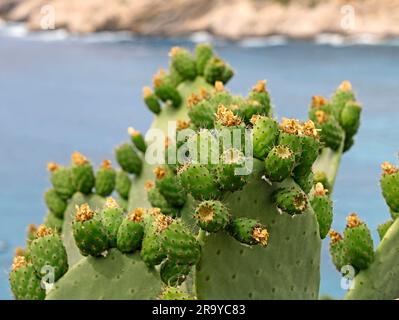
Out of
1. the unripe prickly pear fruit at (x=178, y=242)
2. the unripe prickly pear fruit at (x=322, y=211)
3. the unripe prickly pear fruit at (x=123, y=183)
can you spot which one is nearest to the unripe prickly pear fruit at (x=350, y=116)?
the unripe prickly pear fruit at (x=123, y=183)

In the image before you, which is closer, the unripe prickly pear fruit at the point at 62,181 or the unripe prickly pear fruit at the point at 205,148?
the unripe prickly pear fruit at the point at 205,148

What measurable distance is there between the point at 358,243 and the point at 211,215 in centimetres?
71

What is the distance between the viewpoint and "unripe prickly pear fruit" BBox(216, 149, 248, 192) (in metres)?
2.08

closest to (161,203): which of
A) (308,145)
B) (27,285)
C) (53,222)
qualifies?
(27,285)

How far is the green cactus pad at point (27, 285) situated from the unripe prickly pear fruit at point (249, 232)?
1.96 ft

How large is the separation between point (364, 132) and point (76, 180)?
376 inches

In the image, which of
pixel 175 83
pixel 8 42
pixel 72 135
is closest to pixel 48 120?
pixel 72 135

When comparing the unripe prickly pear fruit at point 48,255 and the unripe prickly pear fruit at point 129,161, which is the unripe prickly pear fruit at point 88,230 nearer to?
the unripe prickly pear fruit at point 48,255

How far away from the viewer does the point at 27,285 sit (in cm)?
246

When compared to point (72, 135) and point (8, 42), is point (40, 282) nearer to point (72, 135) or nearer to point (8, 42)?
point (72, 135)

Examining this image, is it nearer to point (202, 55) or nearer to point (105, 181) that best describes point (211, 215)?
point (105, 181)

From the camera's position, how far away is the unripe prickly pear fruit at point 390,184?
2658mm

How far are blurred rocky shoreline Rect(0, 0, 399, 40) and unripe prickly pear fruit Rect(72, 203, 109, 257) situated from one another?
62.8ft

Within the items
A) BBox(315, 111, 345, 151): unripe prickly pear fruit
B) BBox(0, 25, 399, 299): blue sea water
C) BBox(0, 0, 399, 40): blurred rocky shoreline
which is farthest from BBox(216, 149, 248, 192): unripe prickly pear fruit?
BBox(0, 0, 399, 40): blurred rocky shoreline
